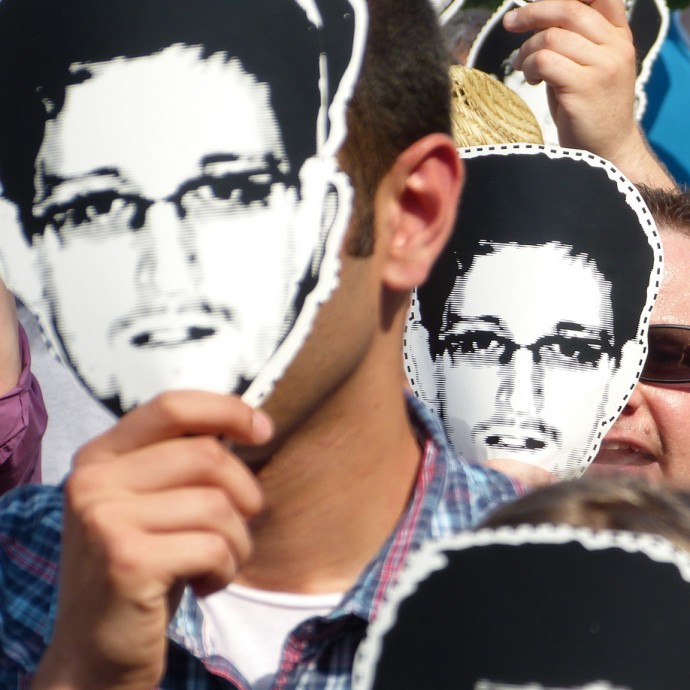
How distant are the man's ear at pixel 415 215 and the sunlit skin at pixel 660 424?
1016 mm

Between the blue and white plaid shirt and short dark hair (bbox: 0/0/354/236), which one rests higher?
short dark hair (bbox: 0/0/354/236)

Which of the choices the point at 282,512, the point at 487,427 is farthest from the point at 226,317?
the point at 487,427

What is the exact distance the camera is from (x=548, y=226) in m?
1.61

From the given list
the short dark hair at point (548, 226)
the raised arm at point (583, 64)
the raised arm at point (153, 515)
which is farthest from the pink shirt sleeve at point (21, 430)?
the raised arm at point (153, 515)

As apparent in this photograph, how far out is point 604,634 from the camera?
78 cm

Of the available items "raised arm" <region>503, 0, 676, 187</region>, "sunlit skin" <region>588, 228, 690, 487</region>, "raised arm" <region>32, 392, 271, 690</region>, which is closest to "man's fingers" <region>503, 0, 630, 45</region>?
"raised arm" <region>503, 0, 676, 187</region>

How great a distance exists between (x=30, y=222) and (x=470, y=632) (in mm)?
541

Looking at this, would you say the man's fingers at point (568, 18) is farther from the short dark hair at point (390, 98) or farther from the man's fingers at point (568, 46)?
the short dark hair at point (390, 98)

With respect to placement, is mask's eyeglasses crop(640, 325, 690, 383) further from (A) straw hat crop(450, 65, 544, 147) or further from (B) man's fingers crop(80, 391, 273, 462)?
(B) man's fingers crop(80, 391, 273, 462)

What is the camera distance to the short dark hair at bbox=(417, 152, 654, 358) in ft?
5.26

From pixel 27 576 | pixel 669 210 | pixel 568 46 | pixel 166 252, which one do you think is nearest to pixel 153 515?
pixel 166 252

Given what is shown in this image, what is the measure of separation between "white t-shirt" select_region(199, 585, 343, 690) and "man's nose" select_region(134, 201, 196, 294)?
396 millimetres

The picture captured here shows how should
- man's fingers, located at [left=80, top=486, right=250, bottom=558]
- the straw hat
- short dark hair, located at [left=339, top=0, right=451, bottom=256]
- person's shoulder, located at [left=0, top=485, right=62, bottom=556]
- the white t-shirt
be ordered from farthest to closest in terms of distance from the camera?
the straw hat, person's shoulder, located at [left=0, top=485, right=62, bottom=556], the white t-shirt, short dark hair, located at [left=339, top=0, right=451, bottom=256], man's fingers, located at [left=80, top=486, right=250, bottom=558]

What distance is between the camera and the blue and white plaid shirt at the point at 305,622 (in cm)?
114
